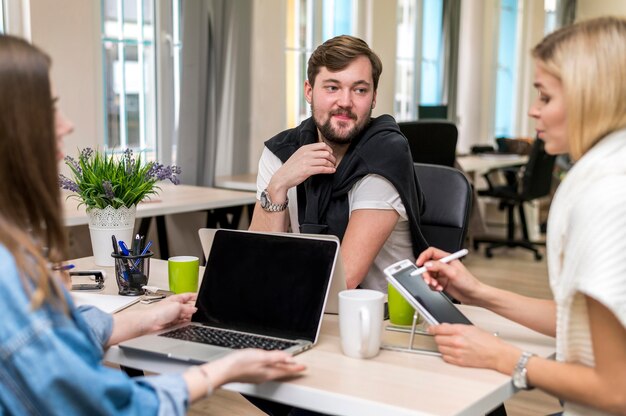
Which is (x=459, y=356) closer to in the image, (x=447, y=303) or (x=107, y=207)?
(x=447, y=303)

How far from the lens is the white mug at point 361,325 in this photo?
133cm

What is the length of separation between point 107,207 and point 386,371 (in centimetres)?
109

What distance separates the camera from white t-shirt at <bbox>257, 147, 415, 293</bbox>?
1951mm

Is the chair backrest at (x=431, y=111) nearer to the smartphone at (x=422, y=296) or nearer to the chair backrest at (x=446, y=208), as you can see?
the chair backrest at (x=446, y=208)

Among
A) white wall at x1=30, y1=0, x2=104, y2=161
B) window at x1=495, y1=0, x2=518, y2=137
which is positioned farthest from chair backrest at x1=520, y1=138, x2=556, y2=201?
white wall at x1=30, y1=0, x2=104, y2=161

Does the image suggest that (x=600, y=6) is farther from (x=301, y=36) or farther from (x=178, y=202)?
(x=178, y=202)

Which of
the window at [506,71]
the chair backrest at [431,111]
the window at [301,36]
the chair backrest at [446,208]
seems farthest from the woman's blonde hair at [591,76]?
the window at [506,71]

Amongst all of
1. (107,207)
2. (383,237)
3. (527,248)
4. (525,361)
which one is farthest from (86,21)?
(527,248)

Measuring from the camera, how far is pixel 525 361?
1.26 meters

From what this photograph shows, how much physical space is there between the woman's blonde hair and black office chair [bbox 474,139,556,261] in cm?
446

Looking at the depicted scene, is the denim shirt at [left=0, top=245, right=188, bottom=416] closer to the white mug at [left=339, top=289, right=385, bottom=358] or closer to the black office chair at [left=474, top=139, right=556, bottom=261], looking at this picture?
the white mug at [left=339, top=289, right=385, bottom=358]

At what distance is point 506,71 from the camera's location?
8930 mm

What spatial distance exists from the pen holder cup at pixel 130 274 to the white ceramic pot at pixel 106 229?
30 centimetres

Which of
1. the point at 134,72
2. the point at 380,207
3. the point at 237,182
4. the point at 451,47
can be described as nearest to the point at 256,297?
the point at 380,207
